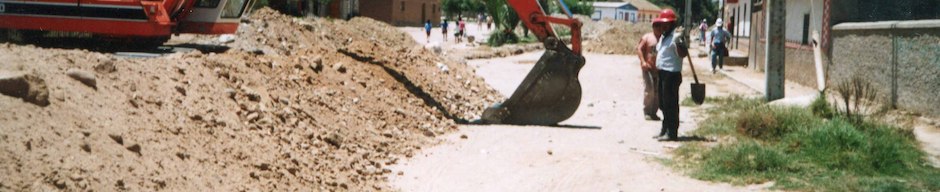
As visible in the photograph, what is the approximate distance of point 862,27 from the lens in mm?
14633

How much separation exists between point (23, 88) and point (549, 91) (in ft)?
21.0

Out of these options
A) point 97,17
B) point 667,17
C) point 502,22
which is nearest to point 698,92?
point 667,17

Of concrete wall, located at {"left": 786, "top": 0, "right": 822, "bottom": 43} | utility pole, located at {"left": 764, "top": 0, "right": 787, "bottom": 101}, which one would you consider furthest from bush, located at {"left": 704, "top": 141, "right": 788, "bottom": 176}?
concrete wall, located at {"left": 786, "top": 0, "right": 822, "bottom": 43}

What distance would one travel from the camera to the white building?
420ft

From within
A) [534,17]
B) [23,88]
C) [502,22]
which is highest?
[502,22]

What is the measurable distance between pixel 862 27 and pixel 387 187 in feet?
33.0

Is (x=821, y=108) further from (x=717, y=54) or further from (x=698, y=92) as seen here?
(x=717, y=54)

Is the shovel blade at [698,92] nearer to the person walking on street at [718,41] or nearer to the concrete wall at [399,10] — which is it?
the person walking on street at [718,41]

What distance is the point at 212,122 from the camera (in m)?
7.16

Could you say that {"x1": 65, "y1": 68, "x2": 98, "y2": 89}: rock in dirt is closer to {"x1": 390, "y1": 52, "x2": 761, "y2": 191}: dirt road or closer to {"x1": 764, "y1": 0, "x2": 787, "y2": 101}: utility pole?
{"x1": 390, "y1": 52, "x2": 761, "y2": 191}: dirt road

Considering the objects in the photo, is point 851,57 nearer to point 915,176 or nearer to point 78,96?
point 915,176

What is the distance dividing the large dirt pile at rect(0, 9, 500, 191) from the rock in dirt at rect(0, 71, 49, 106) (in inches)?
1.4

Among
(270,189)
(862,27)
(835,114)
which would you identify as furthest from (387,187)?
(862,27)

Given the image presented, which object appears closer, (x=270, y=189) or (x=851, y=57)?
(x=270, y=189)
